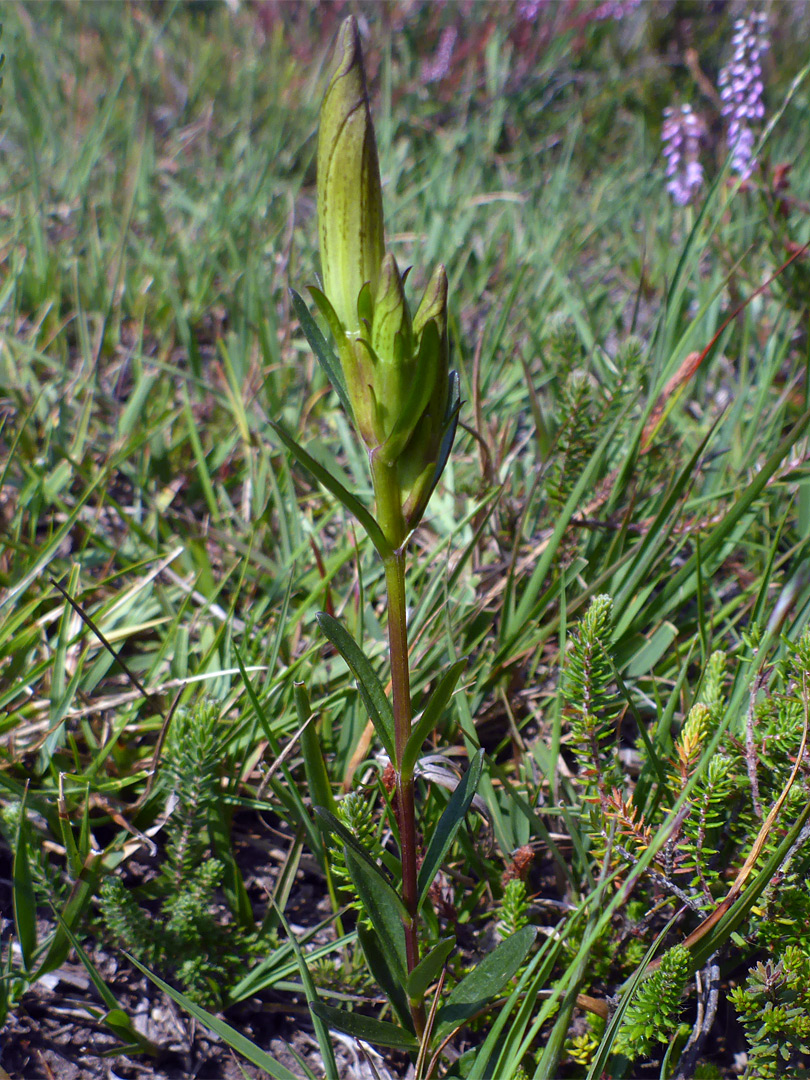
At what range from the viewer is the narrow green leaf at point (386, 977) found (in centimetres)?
111

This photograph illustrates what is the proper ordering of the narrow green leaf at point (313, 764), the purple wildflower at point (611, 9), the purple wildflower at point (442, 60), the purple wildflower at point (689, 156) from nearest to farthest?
1. the narrow green leaf at point (313, 764)
2. the purple wildflower at point (689, 156)
3. the purple wildflower at point (442, 60)
4. the purple wildflower at point (611, 9)

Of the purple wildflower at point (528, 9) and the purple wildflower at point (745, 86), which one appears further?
the purple wildflower at point (528, 9)

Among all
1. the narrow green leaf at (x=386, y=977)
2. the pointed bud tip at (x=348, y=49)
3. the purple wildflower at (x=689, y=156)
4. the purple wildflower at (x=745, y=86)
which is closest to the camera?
the pointed bud tip at (x=348, y=49)

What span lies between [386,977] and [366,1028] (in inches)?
3.5

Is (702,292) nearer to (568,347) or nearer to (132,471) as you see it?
(568,347)

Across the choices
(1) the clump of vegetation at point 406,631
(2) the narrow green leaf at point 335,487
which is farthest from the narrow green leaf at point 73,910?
(2) the narrow green leaf at point 335,487

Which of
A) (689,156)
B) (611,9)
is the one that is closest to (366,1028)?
(689,156)

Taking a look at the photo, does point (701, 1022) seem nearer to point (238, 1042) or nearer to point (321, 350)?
point (238, 1042)

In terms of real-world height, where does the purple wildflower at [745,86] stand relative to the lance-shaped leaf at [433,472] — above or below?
above

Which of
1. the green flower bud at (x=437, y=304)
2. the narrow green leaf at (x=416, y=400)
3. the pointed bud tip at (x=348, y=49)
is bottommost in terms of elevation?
the narrow green leaf at (x=416, y=400)

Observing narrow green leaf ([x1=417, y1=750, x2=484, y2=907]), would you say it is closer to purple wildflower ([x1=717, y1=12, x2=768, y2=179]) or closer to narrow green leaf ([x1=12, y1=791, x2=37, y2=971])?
narrow green leaf ([x1=12, y1=791, x2=37, y2=971])

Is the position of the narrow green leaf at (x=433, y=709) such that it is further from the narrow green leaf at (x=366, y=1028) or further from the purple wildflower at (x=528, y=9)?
the purple wildflower at (x=528, y=9)

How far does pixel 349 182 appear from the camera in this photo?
790mm

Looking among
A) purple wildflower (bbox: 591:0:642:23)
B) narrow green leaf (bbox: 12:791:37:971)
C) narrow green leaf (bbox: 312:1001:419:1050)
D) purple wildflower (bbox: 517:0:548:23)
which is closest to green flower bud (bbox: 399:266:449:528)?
narrow green leaf (bbox: 312:1001:419:1050)
